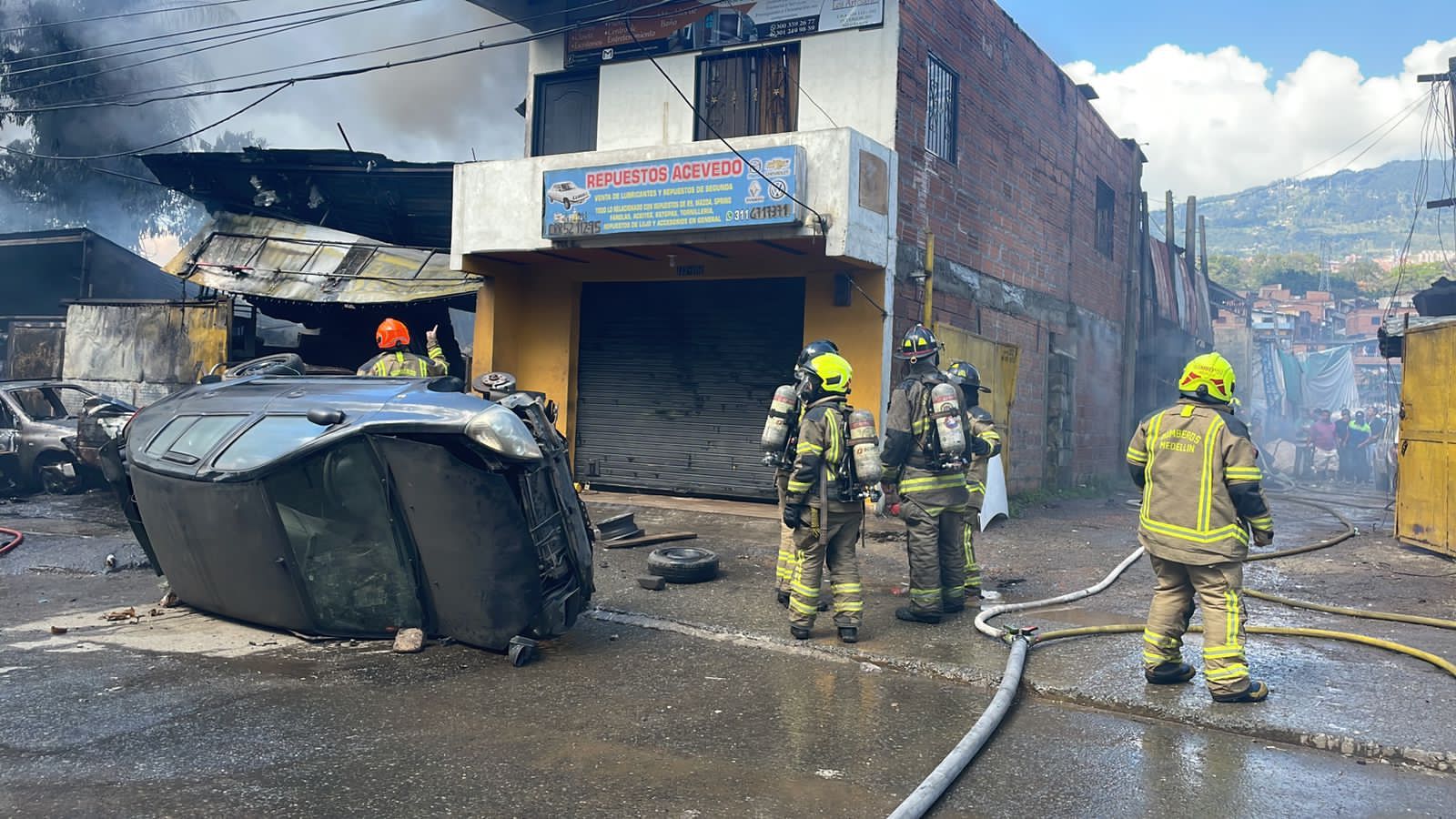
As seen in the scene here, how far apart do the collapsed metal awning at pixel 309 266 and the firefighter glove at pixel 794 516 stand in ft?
27.6

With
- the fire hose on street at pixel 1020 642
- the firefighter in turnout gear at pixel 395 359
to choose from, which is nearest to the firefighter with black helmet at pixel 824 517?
the fire hose on street at pixel 1020 642

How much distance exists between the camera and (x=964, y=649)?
5.35 m

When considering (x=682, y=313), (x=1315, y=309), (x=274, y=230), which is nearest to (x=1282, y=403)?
(x=1315, y=309)

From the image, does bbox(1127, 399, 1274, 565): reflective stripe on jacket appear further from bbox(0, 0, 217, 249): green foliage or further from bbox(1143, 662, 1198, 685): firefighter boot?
bbox(0, 0, 217, 249): green foliage

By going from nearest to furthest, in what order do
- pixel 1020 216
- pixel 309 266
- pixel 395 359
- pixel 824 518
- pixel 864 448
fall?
pixel 824 518 → pixel 864 448 → pixel 395 359 → pixel 1020 216 → pixel 309 266

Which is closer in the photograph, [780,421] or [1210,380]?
[1210,380]

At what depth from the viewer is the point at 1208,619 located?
176 inches

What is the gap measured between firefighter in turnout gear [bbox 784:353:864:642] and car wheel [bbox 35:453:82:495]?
1017 cm

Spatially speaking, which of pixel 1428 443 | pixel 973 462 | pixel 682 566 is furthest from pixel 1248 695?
pixel 1428 443

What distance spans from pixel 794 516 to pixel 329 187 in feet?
42.3

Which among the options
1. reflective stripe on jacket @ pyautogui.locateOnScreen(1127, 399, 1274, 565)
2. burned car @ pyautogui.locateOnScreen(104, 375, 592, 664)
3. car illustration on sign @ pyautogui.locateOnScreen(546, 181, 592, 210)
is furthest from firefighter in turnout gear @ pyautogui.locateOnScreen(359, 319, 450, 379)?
reflective stripe on jacket @ pyautogui.locateOnScreen(1127, 399, 1274, 565)

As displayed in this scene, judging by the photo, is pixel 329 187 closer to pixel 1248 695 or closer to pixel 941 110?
pixel 941 110

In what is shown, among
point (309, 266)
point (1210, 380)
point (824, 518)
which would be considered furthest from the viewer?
point (309, 266)

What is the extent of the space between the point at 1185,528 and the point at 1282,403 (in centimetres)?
3130
